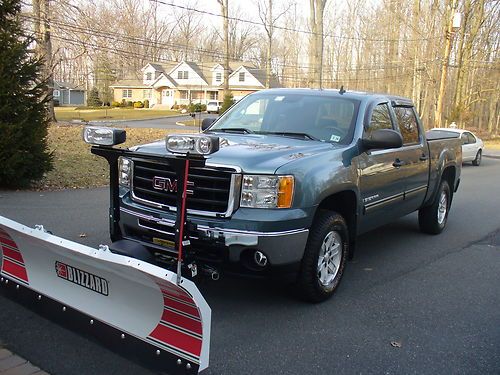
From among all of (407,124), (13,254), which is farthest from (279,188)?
(407,124)

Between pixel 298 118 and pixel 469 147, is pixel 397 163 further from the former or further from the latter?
pixel 469 147

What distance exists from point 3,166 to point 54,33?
60.3ft

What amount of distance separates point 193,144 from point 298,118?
2.66m

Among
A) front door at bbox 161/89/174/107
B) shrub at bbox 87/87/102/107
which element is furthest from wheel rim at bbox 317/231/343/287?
front door at bbox 161/89/174/107

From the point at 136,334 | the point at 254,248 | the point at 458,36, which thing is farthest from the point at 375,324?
the point at 458,36

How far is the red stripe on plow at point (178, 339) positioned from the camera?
2.77 m

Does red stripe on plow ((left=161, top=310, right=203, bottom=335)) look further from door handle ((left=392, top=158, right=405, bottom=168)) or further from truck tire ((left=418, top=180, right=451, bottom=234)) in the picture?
truck tire ((left=418, top=180, right=451, bottom=234))

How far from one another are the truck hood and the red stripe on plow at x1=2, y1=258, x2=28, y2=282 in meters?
1.35

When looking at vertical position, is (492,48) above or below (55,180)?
above

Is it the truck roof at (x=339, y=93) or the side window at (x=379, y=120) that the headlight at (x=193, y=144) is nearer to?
the side window at (x=379, y=120)

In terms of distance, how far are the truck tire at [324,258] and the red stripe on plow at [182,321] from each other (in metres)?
1.62

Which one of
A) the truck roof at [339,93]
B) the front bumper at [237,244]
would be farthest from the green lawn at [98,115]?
the front bumper at [237,244]

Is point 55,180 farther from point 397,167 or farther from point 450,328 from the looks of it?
point 450,328

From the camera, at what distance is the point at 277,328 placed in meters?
4.07
